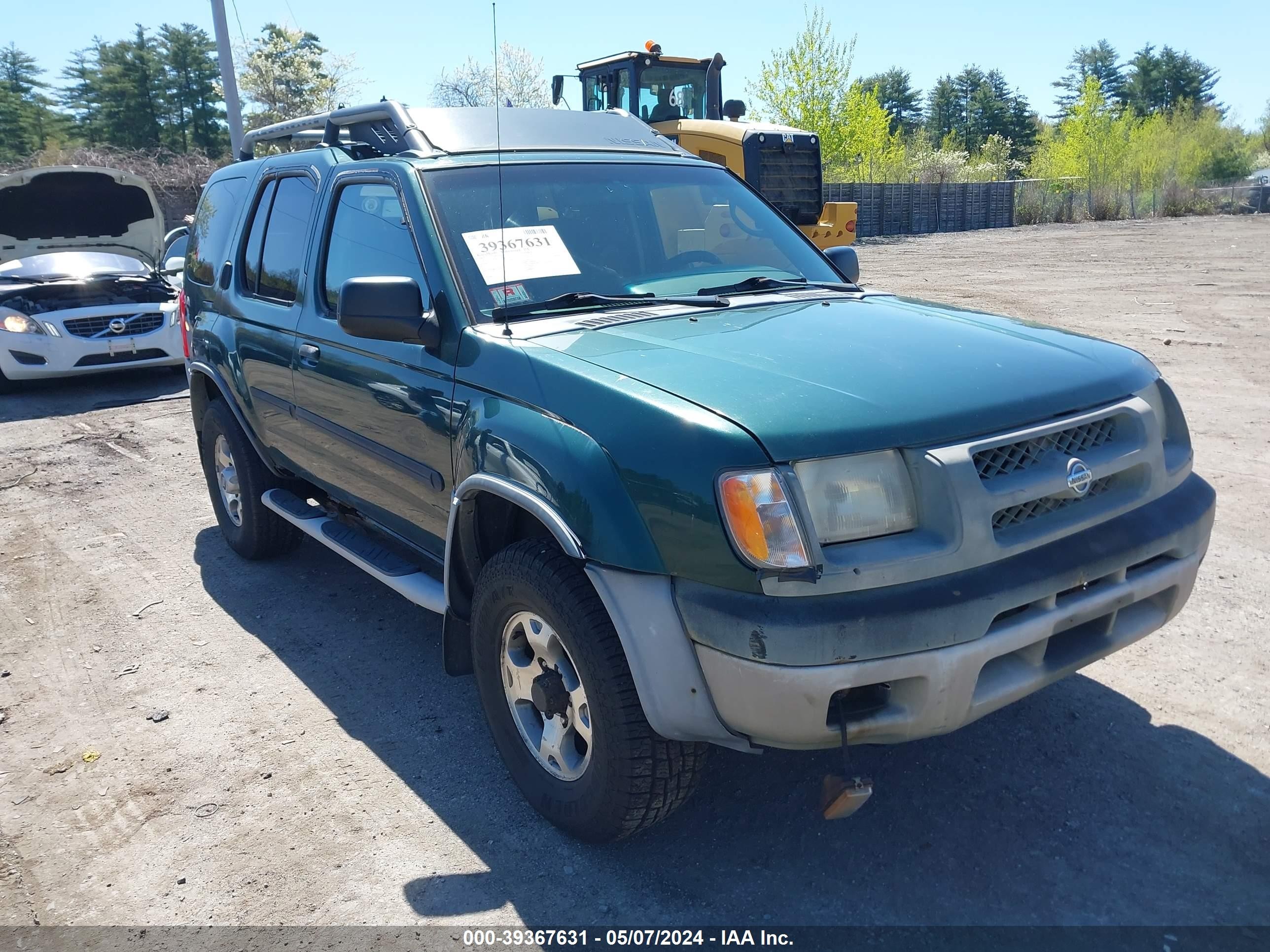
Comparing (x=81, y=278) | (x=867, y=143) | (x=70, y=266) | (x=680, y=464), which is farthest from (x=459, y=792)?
(x=867, y=143)

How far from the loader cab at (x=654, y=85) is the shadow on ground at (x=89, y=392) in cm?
663

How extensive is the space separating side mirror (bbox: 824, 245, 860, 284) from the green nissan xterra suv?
40 mm

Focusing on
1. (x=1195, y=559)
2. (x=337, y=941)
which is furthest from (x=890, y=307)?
(x=337, y=941)

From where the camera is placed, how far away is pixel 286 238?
4.57 metres

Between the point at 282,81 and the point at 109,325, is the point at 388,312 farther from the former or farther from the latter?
the point at 282,81

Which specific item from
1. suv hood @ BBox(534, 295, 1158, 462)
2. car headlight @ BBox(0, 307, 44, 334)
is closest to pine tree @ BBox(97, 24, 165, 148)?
car headlight @ BBox(0, 307, 44, 334)

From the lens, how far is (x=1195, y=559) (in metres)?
2.96

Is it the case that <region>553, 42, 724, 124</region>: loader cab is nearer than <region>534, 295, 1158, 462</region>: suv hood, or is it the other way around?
<region>534, 295, 1158, 462</region>: suv hood

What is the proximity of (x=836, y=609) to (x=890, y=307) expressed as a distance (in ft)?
5.17

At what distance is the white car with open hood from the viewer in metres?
10.2

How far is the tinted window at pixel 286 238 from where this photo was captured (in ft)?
14.4

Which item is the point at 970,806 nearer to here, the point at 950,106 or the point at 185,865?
the point at 185,865

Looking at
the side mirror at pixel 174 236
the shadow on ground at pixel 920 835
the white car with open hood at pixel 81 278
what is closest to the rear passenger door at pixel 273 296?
the shadow on ground at pixel 920 835

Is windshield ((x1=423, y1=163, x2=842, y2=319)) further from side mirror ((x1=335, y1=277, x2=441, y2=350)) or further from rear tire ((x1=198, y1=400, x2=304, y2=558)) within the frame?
rear tire ((x1=198, y1=400, x2=304, y2=558))
